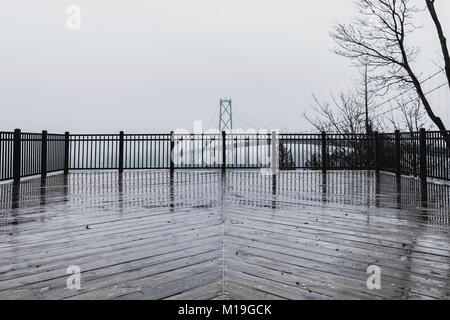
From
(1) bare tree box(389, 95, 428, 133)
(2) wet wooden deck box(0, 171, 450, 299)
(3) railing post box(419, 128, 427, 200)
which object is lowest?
(2) wet wooden deck box(0, 171, 450, 299)

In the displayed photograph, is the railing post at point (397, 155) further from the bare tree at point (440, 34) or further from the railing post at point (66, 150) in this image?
the railing post at point (66, 150)

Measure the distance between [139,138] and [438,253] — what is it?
38.9 feet

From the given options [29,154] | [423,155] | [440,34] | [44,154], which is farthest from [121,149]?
[440,34]

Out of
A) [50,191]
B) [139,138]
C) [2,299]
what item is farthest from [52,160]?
[2,299]

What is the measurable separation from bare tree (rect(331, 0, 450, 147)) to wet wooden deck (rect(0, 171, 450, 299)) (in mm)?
9383

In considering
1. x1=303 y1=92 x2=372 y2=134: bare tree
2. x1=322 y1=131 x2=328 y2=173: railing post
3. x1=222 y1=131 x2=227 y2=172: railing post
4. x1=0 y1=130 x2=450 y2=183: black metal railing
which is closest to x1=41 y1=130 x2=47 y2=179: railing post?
x1=0 y1=130 x2=450 y2=183: black metal railing

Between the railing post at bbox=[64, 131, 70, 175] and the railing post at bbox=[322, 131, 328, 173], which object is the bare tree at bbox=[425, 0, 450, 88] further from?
the railing post at bbox=[64, 131, 70, 175]

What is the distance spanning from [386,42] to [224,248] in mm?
14022

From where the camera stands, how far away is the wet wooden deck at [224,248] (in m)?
2.24

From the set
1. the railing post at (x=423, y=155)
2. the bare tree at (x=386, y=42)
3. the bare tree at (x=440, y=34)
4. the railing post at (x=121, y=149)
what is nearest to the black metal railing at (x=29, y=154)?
the railing post at (x=121, y=149)

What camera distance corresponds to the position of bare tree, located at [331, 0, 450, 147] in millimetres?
13852

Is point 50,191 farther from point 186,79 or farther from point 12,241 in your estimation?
point 186,79

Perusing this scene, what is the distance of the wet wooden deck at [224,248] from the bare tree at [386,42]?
938 centimetres
